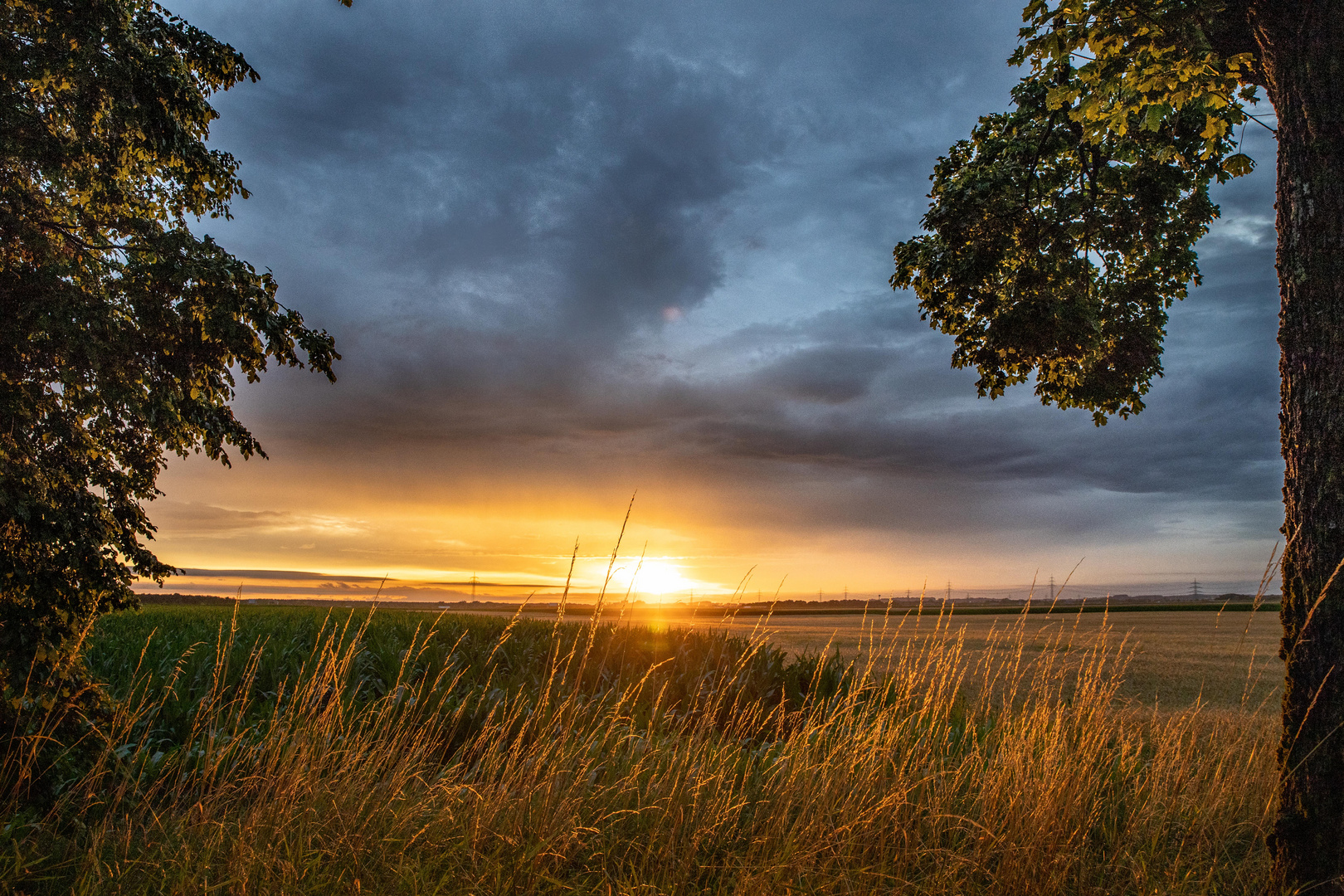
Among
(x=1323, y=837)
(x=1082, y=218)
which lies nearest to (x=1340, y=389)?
(x=1323, y=837)

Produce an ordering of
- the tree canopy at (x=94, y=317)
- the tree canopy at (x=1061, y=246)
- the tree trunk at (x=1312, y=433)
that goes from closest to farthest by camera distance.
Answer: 1. the tree trunk at (x=1312, y=433)
2. the tree canopy at (x=94, y=317)
3. the tree canopy at (x=1061, y=246)

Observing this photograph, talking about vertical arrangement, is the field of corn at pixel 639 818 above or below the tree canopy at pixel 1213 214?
below

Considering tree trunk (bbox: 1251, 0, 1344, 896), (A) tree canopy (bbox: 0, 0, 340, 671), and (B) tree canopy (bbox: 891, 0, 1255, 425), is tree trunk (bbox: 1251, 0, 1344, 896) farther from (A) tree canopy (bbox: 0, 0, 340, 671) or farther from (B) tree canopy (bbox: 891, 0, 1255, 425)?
(A) tree canopy (bbox: 0, 0, 340, 671)

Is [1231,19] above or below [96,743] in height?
above

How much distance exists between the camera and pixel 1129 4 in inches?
217

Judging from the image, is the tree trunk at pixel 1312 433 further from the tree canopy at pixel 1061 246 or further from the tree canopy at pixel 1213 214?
the tree canopy at pixel 1061 246

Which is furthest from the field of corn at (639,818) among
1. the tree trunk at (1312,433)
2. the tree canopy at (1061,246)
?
the tree canopy at (1061,246)

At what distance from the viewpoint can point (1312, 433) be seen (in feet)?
14.0

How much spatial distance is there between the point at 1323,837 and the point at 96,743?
8362 millimetres

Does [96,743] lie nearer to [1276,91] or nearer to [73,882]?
[73,882]

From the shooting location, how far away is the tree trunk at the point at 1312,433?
4.16 meters

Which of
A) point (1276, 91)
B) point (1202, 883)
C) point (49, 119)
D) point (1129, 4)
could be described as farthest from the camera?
point (49, 119)

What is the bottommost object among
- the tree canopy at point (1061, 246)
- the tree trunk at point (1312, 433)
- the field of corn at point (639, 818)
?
the field of corn at point (639, 818)

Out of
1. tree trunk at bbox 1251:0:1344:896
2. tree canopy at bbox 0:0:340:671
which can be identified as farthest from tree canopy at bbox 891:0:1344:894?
tree canopy at bbox 0:0:340:671
